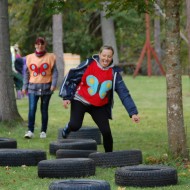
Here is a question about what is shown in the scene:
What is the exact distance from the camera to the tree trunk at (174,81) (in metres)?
11.2

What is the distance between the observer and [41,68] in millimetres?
15125

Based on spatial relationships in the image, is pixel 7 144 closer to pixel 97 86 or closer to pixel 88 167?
pixel 97 86

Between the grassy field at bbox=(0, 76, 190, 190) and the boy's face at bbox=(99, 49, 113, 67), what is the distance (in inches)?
55.2

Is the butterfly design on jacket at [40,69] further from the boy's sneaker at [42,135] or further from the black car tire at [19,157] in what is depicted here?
the black car tire at [19,157]

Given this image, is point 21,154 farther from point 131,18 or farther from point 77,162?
point 131,18

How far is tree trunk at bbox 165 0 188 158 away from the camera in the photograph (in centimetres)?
1124

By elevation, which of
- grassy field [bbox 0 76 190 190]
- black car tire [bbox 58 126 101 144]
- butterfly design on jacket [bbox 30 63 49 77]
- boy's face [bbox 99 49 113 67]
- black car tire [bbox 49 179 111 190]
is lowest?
grassy field [bbox 0 76 190 190]

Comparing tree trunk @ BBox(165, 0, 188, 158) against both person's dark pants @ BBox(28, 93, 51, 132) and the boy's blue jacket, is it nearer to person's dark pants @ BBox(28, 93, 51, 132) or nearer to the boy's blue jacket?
the boy's blue jacket

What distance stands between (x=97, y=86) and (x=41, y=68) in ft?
12.8

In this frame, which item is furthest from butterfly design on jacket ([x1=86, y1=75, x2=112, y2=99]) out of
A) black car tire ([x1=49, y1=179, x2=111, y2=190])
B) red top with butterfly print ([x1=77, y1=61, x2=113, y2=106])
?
black car tire ([x1=49, y1=179, x2=111, y2=190])

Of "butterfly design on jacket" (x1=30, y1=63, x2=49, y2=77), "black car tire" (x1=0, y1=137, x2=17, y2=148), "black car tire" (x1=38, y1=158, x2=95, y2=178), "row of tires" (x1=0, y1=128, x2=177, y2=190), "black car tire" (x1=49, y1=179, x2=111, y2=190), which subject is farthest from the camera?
"butterfly design on jacket" (x1=30, y1=63, x2=49, y2=77)

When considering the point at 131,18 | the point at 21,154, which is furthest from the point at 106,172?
the point at 131,18

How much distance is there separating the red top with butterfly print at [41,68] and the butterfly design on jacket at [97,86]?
3803 millimetres

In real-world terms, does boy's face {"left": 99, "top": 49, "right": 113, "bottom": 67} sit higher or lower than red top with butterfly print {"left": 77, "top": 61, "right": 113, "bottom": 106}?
higher
